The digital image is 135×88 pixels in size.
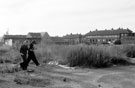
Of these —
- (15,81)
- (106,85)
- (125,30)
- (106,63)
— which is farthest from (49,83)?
(125,30)

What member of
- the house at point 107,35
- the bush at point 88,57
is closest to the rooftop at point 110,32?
the house at point 107,35

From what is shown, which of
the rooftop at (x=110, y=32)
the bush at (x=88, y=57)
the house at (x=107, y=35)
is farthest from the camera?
the rooftop at (x=110, y=32)

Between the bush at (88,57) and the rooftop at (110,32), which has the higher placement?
the rooftop at (110,32)

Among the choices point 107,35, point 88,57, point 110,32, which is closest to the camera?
point 88,57

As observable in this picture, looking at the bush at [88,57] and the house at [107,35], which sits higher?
the house at [107,35]

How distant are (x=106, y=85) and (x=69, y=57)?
5792 millimetres

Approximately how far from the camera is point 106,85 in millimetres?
7105

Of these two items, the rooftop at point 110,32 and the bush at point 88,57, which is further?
the rooftop at point 110,32

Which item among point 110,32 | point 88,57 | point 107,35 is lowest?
point 88,57

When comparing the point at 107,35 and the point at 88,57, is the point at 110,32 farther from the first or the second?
the point at 88,57

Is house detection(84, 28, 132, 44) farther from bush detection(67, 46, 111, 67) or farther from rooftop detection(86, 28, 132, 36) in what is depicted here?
bush detection(67, 46, 111, 67)

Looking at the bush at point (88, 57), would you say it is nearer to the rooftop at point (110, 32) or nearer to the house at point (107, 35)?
the house at point (107, 35)

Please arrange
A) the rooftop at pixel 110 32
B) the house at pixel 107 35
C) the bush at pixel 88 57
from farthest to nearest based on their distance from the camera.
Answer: the rooftop at pixel 110 32
the house at pixel 107 35
the bush at pixel 88 57

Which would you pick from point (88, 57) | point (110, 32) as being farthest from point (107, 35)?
point (88, 57)
